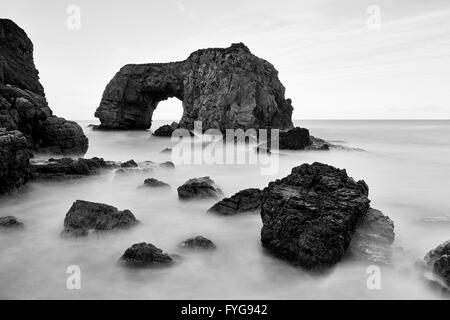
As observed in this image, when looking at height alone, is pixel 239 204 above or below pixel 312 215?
below

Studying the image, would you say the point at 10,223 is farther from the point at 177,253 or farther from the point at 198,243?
the point at 198,243

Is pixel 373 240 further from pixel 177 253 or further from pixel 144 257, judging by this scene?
pixel 144 257

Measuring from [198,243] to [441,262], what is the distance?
12.6ft

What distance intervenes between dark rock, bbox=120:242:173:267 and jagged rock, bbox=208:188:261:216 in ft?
8.68

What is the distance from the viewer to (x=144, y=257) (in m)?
5.71

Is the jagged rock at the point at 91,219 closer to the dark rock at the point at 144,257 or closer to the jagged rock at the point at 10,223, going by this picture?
the jagged rock at the point at 10,223

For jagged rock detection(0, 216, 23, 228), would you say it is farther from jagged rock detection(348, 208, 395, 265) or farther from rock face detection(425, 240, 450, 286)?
rock face detection(425, 240, 450, 286)

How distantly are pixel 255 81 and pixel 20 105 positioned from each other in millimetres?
21286

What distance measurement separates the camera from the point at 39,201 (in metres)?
9.38

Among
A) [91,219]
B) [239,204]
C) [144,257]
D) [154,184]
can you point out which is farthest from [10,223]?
[239,204]

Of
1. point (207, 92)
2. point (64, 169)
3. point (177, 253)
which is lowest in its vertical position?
point (177, 253)

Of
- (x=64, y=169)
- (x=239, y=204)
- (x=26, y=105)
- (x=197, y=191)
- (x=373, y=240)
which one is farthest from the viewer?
(x=26, y=105)

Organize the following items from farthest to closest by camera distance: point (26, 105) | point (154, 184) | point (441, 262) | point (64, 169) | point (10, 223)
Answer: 1. point (26, 105)
2. point (64, 169)
3. point (154, 184)
4. point (10, 223)
5. point (441, 262)

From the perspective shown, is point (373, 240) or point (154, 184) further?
point (154, 184)
